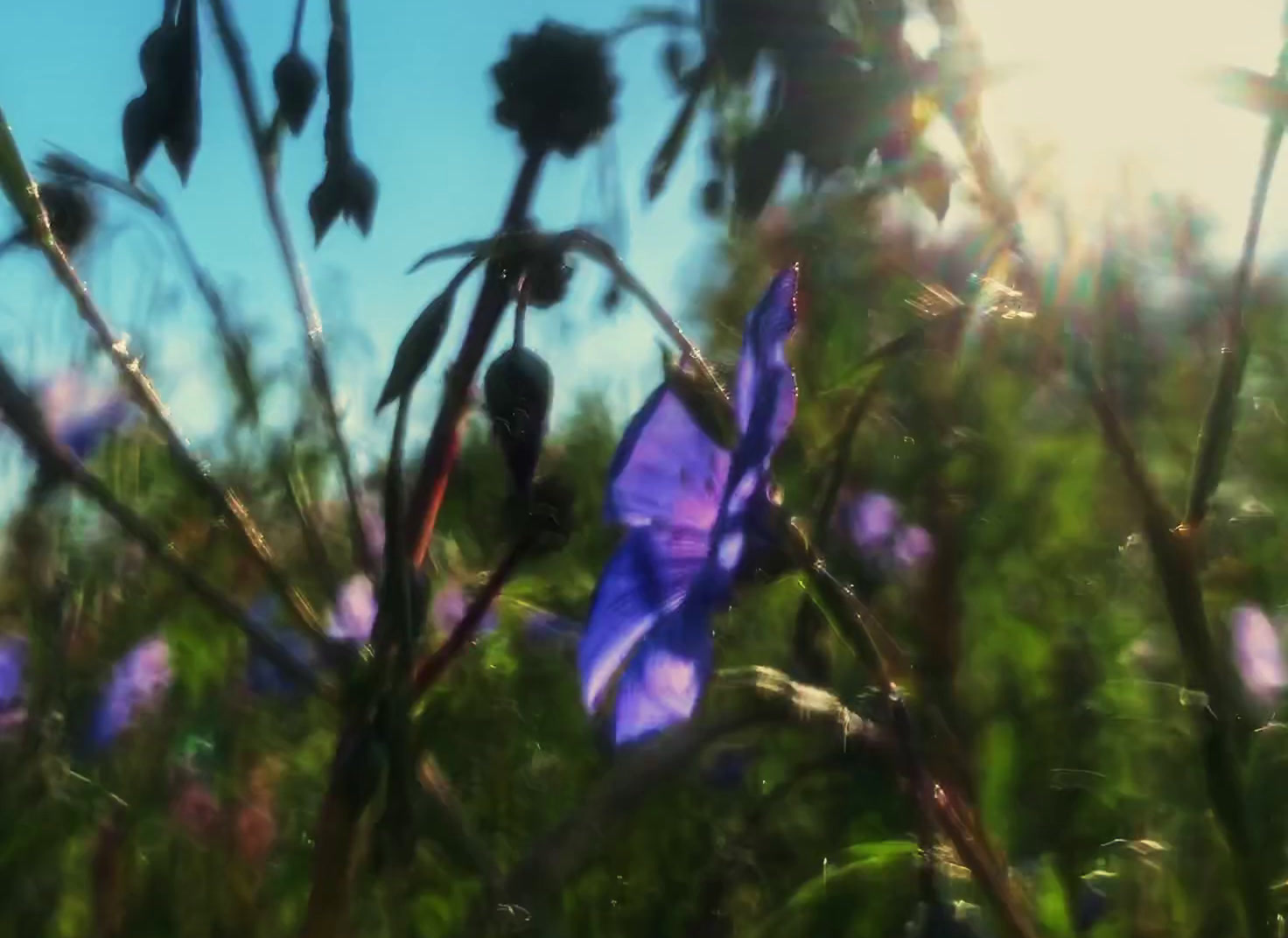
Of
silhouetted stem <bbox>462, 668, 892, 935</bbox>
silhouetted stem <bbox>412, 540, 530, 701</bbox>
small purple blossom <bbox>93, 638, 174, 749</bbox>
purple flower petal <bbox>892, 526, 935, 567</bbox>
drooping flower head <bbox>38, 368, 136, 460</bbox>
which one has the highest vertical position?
drooping flower head <bbox>38, 368, 136, 460</bbox>

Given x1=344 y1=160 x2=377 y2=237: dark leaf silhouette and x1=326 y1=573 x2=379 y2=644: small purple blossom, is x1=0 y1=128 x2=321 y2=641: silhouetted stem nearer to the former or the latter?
x1=344 y1=160 x2=377 y2=237: dark leaf silhouette

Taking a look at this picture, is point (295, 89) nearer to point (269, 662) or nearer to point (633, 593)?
point (633, 593)

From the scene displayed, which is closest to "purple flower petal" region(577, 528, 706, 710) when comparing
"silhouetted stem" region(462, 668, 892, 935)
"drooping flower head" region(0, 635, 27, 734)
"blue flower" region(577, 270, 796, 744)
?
"blue flower" region(577, 270, 796, 744)

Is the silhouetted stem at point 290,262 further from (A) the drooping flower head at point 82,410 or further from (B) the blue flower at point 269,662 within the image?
(A) the drooping flower head at point 82,410

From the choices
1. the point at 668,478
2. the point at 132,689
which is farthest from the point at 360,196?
the point at 132,689

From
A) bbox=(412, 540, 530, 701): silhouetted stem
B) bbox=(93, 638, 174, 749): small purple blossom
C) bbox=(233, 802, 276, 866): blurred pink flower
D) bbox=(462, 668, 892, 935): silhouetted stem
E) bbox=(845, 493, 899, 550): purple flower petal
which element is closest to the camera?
bbox=(462, 668, 892, 935): silhouetted stem

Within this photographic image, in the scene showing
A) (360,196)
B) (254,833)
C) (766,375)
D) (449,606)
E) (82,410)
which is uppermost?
(82,410)

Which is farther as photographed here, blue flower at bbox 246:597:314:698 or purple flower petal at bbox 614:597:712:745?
blue flower at bbox 246:597:314:698
